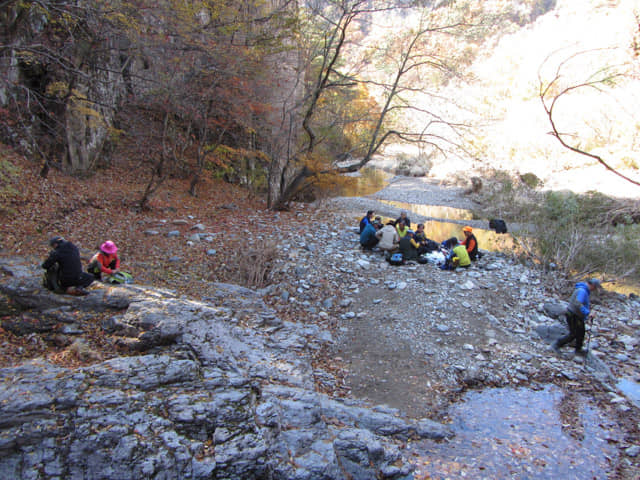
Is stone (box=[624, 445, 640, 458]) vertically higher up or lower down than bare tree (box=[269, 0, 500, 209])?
lower down

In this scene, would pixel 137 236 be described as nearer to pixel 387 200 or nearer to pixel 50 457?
pixel 50 457

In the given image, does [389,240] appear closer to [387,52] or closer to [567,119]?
[387,52]

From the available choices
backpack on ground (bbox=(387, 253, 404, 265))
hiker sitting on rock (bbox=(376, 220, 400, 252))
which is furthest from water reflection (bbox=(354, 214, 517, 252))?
backpack on ground (bbox=(387, 253, 404, 265))

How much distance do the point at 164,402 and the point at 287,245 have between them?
5.95 meters

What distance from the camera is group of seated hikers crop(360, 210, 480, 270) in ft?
28.2

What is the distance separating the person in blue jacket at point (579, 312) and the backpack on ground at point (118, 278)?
717 centimetres

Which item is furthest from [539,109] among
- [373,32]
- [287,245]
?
[287,245]

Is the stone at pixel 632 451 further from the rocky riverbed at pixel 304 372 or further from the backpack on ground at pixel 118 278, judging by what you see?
the backpack on ground at pixel 118 278

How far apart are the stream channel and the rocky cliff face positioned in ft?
1.13

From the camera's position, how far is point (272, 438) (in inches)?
127

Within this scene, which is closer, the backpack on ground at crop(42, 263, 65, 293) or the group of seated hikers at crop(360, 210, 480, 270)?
the backpack on ground at crop(42, 263, 65, 293)

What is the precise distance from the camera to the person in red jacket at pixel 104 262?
229 inches

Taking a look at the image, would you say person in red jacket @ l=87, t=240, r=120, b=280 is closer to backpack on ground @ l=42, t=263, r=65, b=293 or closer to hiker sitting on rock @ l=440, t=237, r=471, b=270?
backpack on ground @ l=42, t=263, r=65, b=293

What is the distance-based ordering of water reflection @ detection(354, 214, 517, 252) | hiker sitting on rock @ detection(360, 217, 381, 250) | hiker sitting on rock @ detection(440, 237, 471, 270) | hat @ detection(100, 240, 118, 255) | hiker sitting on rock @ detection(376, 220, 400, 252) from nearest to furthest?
hat @ detection(100, 240, 118, 255), hiker sitting on rock @ detection(440, 237, 471, 270), hiker sitting on rock @ detection(376, 220, 400, 252), hiker sitting on rock @ detection(360, 217, 381, 250), water reflection @ detection(354, 214, 517, 252)
